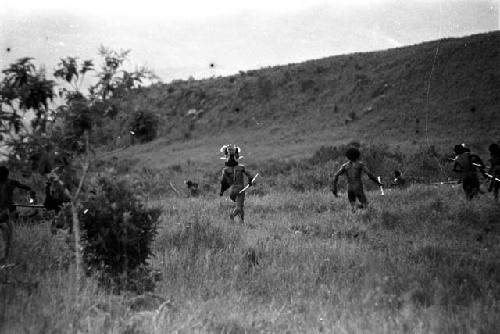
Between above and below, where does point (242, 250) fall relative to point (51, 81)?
below

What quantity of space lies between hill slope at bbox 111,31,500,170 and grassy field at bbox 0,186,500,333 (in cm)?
2151

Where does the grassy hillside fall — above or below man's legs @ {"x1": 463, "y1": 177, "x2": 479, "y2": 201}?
above

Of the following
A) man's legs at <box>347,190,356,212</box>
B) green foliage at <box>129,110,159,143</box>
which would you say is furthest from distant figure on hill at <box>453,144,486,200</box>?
green foliage at <box>129,110,159,143</box>

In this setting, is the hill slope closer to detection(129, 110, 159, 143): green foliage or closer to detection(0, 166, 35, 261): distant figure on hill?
detection(0, 166, 35, 261): distant figure on hill

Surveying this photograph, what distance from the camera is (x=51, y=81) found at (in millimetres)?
6129

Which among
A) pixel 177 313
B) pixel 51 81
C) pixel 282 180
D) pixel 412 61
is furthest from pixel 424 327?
pixel 412 61

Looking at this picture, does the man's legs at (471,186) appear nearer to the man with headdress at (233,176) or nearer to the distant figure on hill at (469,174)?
the distant figure on hill at (469,174)

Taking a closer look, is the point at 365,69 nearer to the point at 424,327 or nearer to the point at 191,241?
the point at 191,241

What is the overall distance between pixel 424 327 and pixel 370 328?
0.62 m

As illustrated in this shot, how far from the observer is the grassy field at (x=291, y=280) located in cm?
566

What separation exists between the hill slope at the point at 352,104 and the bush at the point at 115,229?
26887mm

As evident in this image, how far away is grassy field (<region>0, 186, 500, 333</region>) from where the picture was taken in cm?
566

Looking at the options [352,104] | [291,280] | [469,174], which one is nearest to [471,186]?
[469,174]

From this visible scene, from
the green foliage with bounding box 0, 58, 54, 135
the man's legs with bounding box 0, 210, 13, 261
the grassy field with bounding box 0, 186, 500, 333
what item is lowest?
the grassy field with bounding box 0, 186, 500, 333
